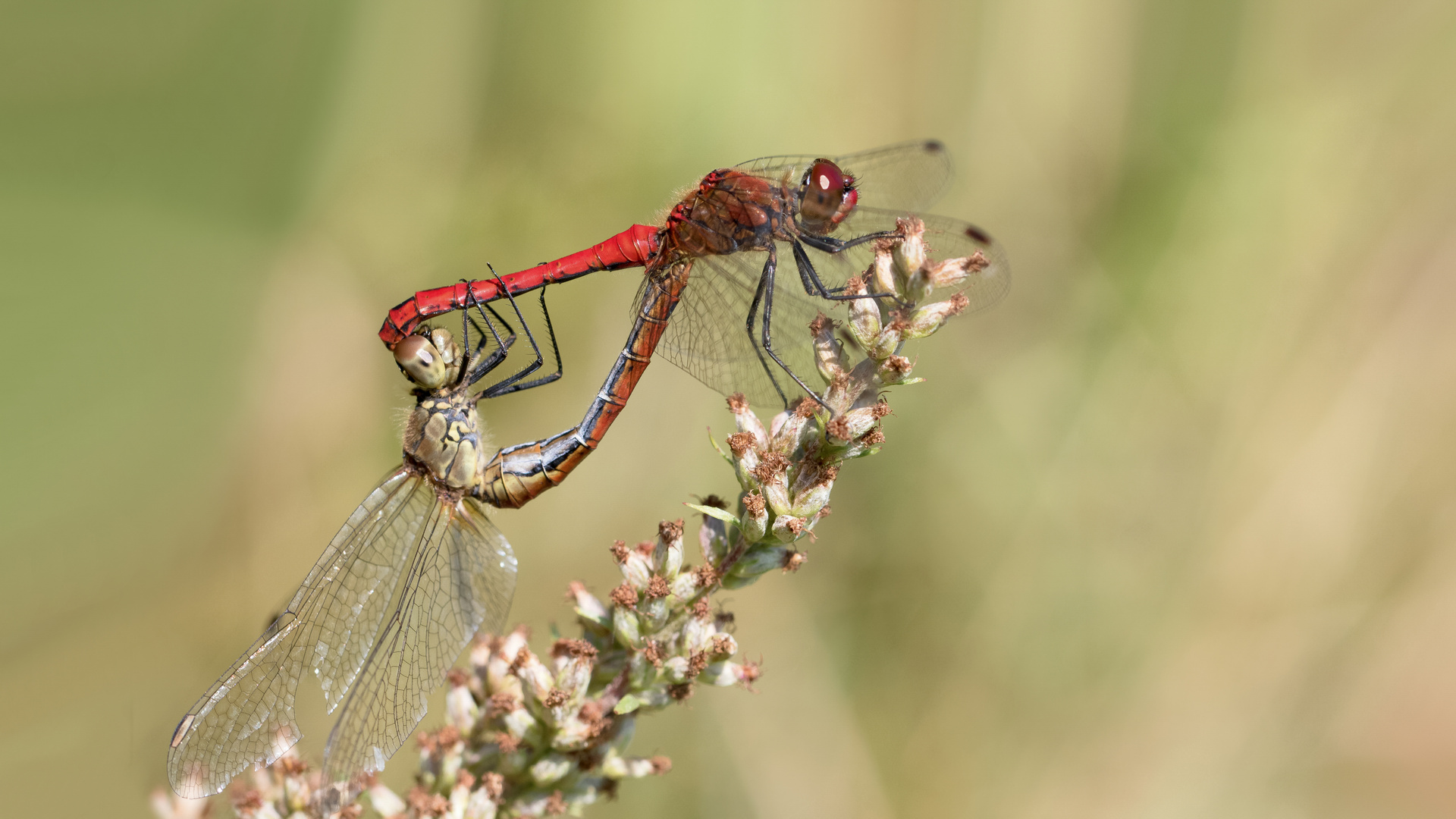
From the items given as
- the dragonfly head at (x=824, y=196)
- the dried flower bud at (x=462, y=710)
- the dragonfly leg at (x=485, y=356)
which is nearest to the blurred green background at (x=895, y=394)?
the dragonfly leg at (x=485, y=356)

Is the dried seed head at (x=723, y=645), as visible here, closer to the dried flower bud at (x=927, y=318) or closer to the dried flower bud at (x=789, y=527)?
the dried flower bud at (x=789, y=527)

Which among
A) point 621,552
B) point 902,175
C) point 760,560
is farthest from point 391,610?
point 902,175

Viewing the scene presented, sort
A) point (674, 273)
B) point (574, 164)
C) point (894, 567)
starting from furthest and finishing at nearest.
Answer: point (574, 164)
point (894, 567)
point (674, 273)

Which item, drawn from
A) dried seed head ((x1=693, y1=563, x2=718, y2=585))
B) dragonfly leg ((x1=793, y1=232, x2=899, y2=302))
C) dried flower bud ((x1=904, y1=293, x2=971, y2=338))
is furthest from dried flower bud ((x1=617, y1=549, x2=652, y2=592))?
dragonfly leg ((x1=793, y1=232, x2=899, y2=302))

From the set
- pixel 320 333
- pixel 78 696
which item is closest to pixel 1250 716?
pixel 320 333

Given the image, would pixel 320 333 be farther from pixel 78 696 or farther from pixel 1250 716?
pixel 1250 716

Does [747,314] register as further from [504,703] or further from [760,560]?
[504,703]

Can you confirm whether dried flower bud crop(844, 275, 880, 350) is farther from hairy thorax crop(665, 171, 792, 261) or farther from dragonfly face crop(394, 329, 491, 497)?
dragonfly face crop(394, 329, 491, 497)
